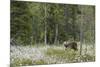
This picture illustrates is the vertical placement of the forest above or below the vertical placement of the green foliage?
above

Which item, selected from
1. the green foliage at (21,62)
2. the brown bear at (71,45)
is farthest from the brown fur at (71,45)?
the green foliage at (21,62)

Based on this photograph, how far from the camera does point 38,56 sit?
2.49 meters

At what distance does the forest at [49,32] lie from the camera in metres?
2.42

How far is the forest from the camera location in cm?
242

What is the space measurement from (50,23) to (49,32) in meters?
0.12

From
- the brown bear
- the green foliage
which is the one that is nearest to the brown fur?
the brown bear

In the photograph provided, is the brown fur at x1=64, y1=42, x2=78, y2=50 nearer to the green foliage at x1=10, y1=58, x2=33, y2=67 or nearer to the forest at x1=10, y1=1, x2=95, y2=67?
the forest at x1=10, y1=1, x2=95, y2=67

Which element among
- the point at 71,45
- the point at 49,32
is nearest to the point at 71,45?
the point at 71,45

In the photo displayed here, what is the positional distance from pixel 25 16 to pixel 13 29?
224 mm

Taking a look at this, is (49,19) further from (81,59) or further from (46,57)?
(81,59)

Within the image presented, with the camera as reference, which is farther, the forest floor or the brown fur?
the brown fur

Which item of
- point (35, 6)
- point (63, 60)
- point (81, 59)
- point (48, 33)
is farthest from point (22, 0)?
point (81, 59)

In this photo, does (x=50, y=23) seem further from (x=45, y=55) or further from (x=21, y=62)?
(x=21, y=62)

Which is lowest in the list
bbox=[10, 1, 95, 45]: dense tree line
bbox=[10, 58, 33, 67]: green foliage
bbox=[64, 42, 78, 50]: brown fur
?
bbox=[10, 58, 33, 67]: green foliage
